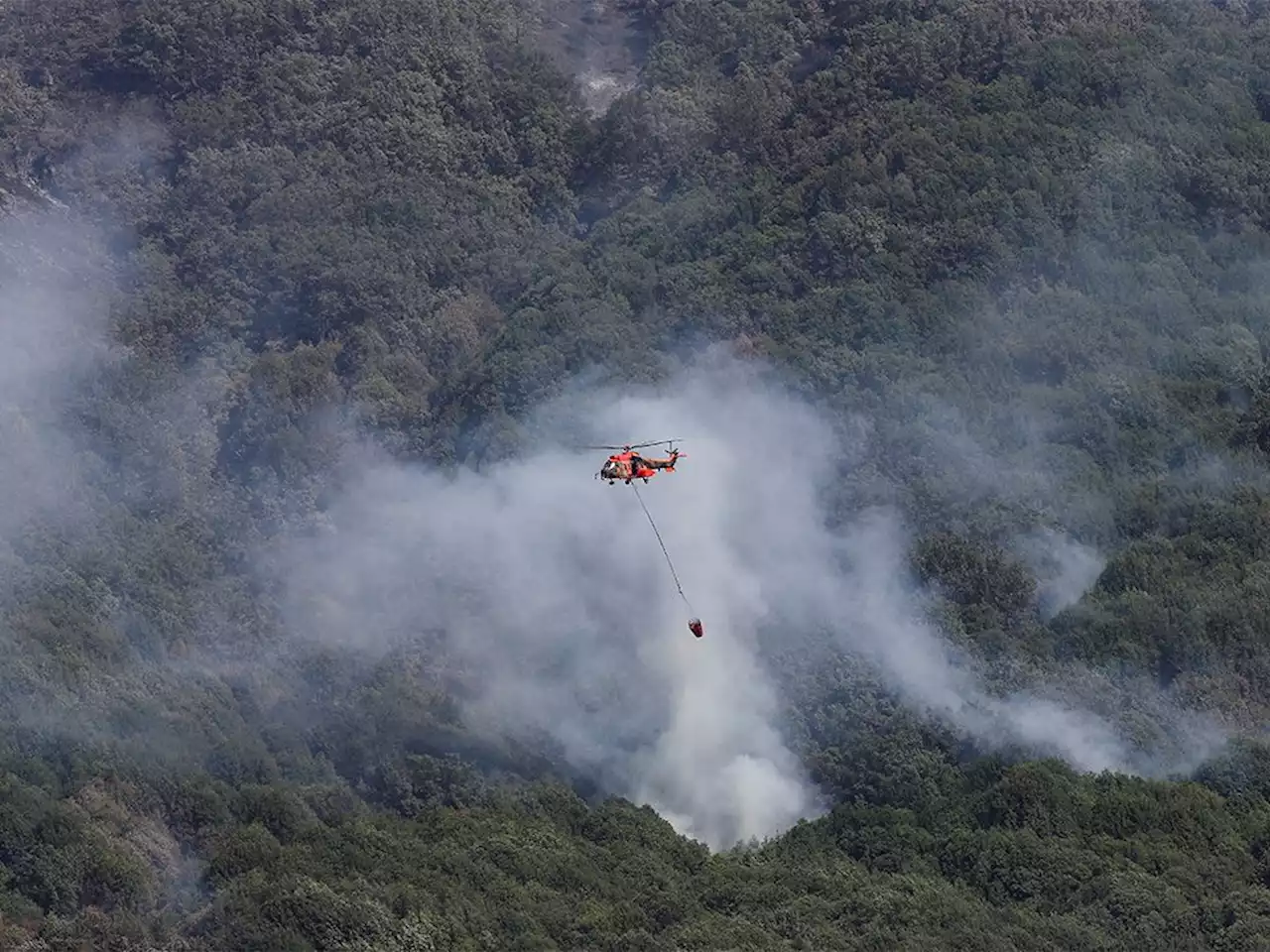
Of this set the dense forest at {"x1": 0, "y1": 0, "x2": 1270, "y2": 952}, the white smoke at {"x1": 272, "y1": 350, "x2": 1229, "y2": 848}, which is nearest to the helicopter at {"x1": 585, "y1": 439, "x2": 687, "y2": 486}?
the dense forest at {"x1": 0, "y1": 0, "x2": 1270, "y2": 952}

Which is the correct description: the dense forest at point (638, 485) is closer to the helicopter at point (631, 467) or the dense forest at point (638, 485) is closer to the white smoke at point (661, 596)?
the white smoke at point (661, 596)

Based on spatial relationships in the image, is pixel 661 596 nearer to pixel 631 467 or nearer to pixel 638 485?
pixel 638 485

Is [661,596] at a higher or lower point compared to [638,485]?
lower

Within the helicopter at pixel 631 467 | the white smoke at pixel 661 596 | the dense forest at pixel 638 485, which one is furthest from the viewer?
the white smoke at pixel 661 596

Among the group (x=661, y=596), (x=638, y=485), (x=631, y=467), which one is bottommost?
(x=631, y=467)

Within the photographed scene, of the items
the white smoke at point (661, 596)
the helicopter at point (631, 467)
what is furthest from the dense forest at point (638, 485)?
the helicopter at point (631, 467)

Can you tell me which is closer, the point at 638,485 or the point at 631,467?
the point at 631,467

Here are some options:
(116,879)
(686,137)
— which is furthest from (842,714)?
(686,137)

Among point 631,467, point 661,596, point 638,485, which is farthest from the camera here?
point 638,485

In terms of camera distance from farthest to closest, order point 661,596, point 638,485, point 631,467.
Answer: point 638,485, point 661,596, point 631,467

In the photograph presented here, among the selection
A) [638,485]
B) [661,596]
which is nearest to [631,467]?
[661,596]
